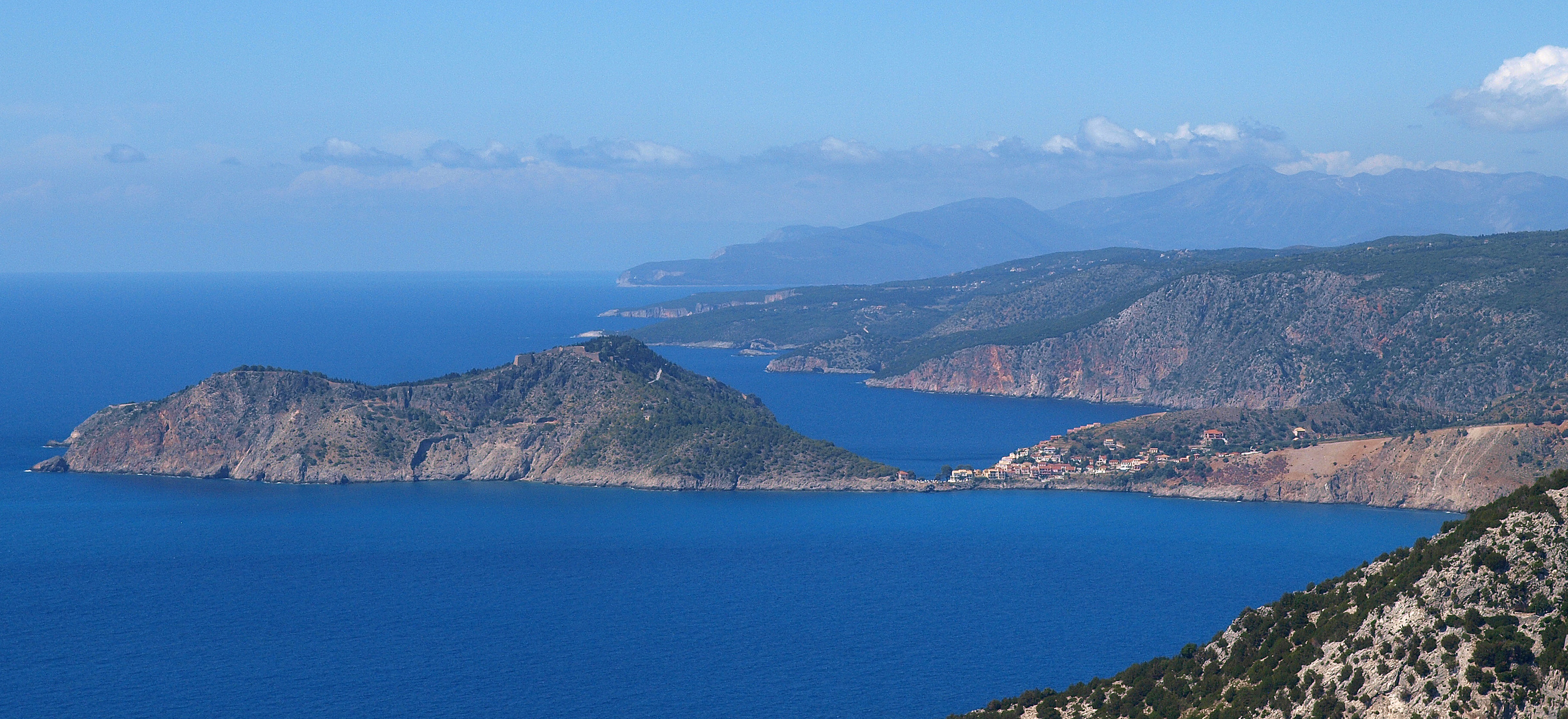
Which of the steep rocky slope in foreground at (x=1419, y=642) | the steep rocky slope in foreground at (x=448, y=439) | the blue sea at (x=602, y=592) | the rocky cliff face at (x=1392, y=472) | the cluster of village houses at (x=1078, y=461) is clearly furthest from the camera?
the cluster of village houses at (x=1078, y=461)

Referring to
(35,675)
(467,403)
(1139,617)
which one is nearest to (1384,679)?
(1139,617)

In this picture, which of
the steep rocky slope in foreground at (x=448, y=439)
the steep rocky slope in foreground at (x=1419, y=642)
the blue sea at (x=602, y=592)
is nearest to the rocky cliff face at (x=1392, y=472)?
the blue sea at (x=602, y=592)

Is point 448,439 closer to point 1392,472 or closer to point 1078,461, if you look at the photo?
point 1078,461

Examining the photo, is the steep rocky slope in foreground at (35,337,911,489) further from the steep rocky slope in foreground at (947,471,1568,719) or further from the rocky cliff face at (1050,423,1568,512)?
the steep rocky slope in foreground at (947,471,1568,719)

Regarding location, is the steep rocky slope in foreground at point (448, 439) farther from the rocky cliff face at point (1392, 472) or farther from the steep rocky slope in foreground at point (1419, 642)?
the steep rocky slope in foreground at point (1419, 642)

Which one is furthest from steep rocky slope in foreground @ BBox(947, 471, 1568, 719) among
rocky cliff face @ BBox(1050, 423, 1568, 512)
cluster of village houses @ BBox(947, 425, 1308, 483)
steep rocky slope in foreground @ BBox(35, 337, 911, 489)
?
cluster of village houses @ BBox(947, 425, 1308, 483)

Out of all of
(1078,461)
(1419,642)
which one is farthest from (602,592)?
(1419,642)

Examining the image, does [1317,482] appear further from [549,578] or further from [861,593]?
[549,578]
